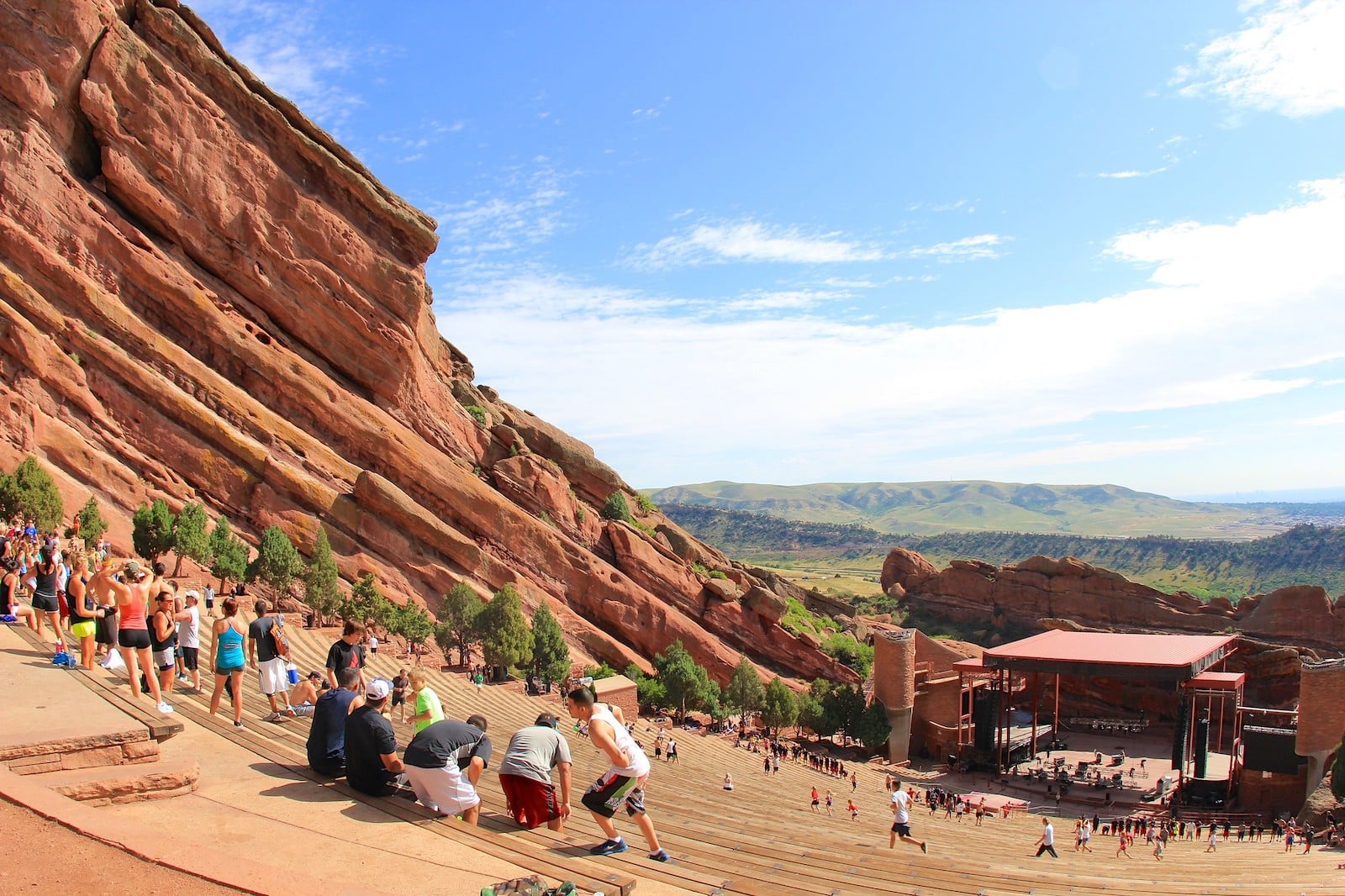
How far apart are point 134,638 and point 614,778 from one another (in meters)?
6.87

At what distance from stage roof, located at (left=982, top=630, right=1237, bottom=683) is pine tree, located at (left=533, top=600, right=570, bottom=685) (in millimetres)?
20897

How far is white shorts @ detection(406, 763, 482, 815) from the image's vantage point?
7.98 metres

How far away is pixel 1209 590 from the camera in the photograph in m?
142

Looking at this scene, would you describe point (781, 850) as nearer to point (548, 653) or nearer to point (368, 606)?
point (368, 606)

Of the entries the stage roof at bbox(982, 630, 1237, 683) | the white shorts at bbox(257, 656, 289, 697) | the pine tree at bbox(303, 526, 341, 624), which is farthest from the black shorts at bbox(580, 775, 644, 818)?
the stage roof at bbox(982, 630, 1237, 683)

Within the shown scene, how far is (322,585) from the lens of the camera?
3512 centimetres

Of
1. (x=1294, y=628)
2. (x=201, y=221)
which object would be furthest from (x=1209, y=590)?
(x=201, y=221)

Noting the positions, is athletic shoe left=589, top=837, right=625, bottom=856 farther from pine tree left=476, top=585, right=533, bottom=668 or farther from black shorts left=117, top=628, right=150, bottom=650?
pine tree left=476, top=585, right=533, bottom=668

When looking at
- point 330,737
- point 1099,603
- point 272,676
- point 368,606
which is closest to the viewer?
point 330,737

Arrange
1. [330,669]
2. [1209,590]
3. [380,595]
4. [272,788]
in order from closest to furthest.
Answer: [272,788], [330,669], [380,595], [1209,590]

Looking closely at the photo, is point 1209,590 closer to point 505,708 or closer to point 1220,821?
point 1220,821

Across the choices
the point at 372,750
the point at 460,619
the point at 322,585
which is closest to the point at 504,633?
the point at 460,619

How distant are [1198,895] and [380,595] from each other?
3167 centimetres

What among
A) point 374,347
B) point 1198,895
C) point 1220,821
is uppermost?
point 374,347
